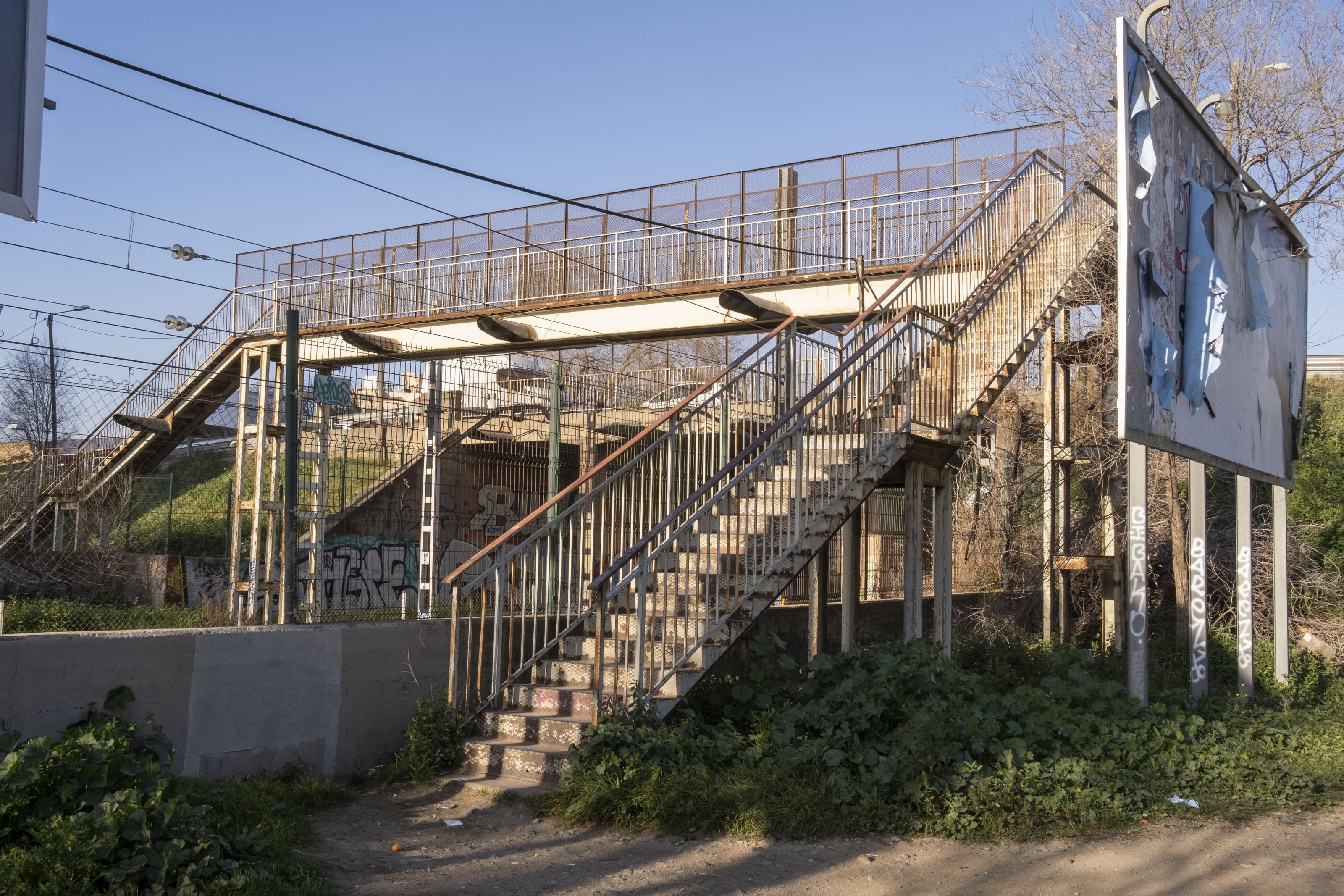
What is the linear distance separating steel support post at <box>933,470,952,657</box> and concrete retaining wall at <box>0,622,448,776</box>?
4695 mm

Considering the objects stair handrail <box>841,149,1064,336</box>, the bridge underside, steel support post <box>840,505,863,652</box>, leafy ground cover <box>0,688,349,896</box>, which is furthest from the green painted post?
the bridge underside

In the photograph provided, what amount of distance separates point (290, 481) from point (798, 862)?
14.8ft

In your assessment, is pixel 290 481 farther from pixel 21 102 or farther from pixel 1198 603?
pixel 1198 603

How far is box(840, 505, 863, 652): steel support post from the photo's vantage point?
10.3 meters

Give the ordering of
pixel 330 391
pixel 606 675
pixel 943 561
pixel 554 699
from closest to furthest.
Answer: pixel 554 699
pixel 606 675
pixel 330 391
pixel 943 561

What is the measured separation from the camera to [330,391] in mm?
8781

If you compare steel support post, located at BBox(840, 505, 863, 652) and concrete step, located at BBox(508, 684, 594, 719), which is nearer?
concrete step, located at BBox(508, 684, 594, 719)

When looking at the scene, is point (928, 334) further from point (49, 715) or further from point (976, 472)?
point (49, 715)

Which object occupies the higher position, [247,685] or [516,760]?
[247,685]

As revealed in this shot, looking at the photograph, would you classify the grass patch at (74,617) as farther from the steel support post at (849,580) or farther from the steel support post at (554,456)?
the steel support post at (849,580)

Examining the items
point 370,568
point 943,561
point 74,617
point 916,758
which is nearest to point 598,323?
point 370,568

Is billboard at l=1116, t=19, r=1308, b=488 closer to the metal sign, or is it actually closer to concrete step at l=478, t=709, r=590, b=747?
concrete step at l=478, t=709, r=590, b=747

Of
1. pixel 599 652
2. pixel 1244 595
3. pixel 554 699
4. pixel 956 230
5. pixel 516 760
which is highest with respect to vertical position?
pixel 956 230

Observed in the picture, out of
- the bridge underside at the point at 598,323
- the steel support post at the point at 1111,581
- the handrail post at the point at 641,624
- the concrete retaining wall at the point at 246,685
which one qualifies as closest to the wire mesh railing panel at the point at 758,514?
the handrail post at the point at 641,624
